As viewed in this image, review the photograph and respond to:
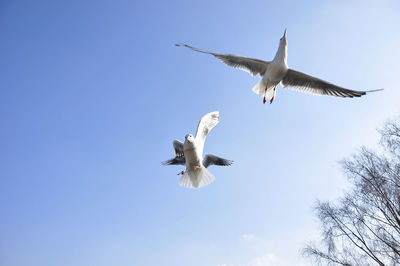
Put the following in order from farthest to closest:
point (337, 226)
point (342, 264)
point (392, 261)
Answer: point (337, 226)
point (342, 264)
point (392, 261)

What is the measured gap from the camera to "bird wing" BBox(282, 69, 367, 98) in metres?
5.68

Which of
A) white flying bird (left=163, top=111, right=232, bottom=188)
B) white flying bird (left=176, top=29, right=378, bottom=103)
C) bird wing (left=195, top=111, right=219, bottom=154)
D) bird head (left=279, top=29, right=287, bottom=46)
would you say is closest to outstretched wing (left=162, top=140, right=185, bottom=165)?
→ white flying bird (left=163, top=111, right=232, bottom=188)

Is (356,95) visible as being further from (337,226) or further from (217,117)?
(337,226)

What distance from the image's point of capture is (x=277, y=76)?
6.18 meters

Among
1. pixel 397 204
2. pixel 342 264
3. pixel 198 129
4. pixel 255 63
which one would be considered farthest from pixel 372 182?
pixel 198 129

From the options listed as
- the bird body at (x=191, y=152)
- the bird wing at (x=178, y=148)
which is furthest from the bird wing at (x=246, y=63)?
the bird body at (x=191, y=152)

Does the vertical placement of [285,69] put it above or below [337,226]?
above

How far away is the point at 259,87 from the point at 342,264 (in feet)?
18.0

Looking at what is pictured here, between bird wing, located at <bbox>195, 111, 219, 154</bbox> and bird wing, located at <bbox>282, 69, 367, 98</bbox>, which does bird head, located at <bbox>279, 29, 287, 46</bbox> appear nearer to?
bird wing, located at <bbox>282, 69, 367, 98</bbox>

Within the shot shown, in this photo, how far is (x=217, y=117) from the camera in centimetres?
575

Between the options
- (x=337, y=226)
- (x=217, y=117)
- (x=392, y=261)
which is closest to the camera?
(x=217, y=117)

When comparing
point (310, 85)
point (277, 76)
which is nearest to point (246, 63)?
point (277, 76)

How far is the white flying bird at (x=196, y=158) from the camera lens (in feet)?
16.3

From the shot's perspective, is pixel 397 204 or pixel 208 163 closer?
pixel 208 163
